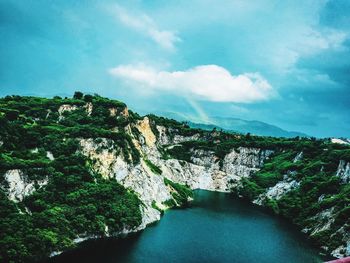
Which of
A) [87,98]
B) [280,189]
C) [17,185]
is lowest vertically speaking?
[17,185]

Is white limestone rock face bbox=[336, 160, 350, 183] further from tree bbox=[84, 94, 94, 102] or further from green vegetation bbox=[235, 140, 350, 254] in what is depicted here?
tree bbox=[84, 94, 94, 102]

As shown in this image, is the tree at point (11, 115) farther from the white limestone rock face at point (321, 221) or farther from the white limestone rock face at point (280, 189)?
the white limestone rock face at point (280, 189)

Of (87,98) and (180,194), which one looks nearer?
(180,194)

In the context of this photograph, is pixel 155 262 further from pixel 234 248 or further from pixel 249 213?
pixel 249 213

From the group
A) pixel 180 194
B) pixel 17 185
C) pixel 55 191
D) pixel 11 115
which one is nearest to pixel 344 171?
pixel 180 194

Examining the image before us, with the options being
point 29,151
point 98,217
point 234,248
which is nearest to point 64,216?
point 98,217

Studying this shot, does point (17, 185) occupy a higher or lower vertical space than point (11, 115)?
lower

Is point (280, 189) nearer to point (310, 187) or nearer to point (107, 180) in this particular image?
point (310, 187)

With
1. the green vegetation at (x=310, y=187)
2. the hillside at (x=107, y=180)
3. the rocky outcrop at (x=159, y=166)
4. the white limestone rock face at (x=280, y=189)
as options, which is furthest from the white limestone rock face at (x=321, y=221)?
the rocky outcrop at (x=159, y=166)
